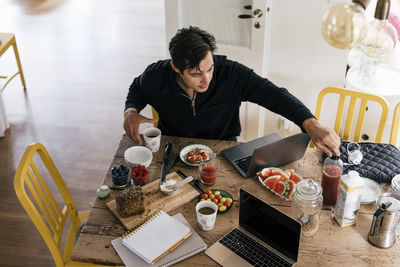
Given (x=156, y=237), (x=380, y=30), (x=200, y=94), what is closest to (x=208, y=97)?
(x=200, y=94)

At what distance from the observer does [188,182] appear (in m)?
2.15

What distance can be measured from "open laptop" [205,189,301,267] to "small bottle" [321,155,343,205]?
364 mm

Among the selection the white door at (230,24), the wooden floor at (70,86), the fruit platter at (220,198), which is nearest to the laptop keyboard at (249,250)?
the fruit platter at (220,198)

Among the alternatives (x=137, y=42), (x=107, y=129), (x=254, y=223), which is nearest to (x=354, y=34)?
(x=254, y=223)

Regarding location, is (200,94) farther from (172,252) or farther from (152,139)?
(172,252)

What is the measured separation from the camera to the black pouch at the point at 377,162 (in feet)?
7.01

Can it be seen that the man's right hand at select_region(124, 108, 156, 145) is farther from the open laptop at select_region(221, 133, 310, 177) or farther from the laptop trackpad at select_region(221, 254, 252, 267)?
the laptop trackpad at select_region(221, 254, 252, 267)

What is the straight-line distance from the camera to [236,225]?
193 cm

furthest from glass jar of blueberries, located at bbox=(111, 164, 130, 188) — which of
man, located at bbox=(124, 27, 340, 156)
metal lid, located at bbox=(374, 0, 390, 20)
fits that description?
metal lid, located at bbox=(374, 0, 390, 20)

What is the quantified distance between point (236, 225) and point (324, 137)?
0.55 m

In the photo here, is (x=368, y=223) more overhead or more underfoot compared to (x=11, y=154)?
more overhead

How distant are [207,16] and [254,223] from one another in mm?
1889

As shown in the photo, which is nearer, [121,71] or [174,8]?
[174,8]

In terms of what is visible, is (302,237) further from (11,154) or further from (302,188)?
(11,154)
